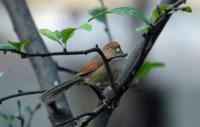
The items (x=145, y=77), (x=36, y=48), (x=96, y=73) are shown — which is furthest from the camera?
(x=145, y=77)

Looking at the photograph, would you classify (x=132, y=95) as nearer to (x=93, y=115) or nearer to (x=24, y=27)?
(x=24, y=27)

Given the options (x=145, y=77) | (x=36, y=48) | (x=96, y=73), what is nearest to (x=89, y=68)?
(x=96, y=73)

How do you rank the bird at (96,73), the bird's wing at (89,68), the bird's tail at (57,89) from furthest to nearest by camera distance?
the bird's wing at (89,68) < the bird at (96,73) < the bird's tail at (57,89)

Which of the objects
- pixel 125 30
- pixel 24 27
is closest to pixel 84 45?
pixel 125 30

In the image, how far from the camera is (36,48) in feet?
6.75

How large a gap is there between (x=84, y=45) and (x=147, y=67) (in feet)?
10.3

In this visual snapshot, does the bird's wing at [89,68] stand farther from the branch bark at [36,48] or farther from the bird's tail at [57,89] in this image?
the branch bark at [36,48]

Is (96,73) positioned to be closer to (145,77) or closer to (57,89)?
(57,89)

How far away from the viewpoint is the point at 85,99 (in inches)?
182

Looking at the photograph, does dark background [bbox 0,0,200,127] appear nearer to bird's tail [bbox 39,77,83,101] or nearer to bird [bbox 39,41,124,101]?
bird [bbox 39,41,124,101]

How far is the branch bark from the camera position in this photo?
1862mm

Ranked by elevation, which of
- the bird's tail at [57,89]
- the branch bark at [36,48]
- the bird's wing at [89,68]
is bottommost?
the bird's tail at [57,89]

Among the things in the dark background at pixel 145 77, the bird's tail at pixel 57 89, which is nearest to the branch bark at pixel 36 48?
the bird's tail at pixel 57 89

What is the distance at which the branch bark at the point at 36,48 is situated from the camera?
6.11 ft
